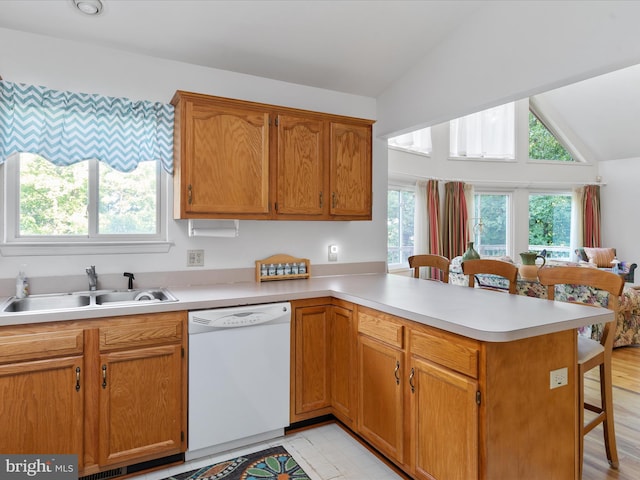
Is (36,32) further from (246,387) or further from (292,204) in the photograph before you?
(246,387)

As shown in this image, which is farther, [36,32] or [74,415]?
[36,32]

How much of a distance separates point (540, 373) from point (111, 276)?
2.41m

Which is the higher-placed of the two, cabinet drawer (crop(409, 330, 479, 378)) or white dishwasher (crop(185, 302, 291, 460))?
cabinet drawer (crop(409, 330, 479, 378))

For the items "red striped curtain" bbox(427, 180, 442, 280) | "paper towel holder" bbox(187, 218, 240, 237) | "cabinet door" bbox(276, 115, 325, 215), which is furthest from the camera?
"red striped curtain" bbox(427, 180, 442, 280)

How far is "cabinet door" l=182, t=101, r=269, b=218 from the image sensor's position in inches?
98.3

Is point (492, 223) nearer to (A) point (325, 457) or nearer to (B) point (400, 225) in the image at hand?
(B) point (400, 225)

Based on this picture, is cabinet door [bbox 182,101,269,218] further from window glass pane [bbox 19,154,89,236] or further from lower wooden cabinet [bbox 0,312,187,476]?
lower wooden cabinet [bbox 0,312,187,476]

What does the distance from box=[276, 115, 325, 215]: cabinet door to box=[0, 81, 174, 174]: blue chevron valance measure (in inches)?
29.3

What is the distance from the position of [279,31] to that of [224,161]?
2.98 ft

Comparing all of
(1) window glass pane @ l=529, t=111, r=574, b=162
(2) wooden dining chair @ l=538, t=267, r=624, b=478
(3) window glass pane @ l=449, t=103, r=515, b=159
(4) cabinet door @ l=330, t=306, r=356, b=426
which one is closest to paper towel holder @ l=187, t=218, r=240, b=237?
(4) cabinet door @ l=330, t=306, r=356, b=426

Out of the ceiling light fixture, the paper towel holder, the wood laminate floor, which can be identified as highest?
the ceiling light fixture

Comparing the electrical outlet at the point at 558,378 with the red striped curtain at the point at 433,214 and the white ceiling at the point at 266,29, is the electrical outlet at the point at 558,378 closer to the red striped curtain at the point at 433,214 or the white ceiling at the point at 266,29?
the white ceiling at the point at 266,29

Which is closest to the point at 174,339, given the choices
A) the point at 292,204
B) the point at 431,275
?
the point at 292,204

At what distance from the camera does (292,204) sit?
2.85 meters
